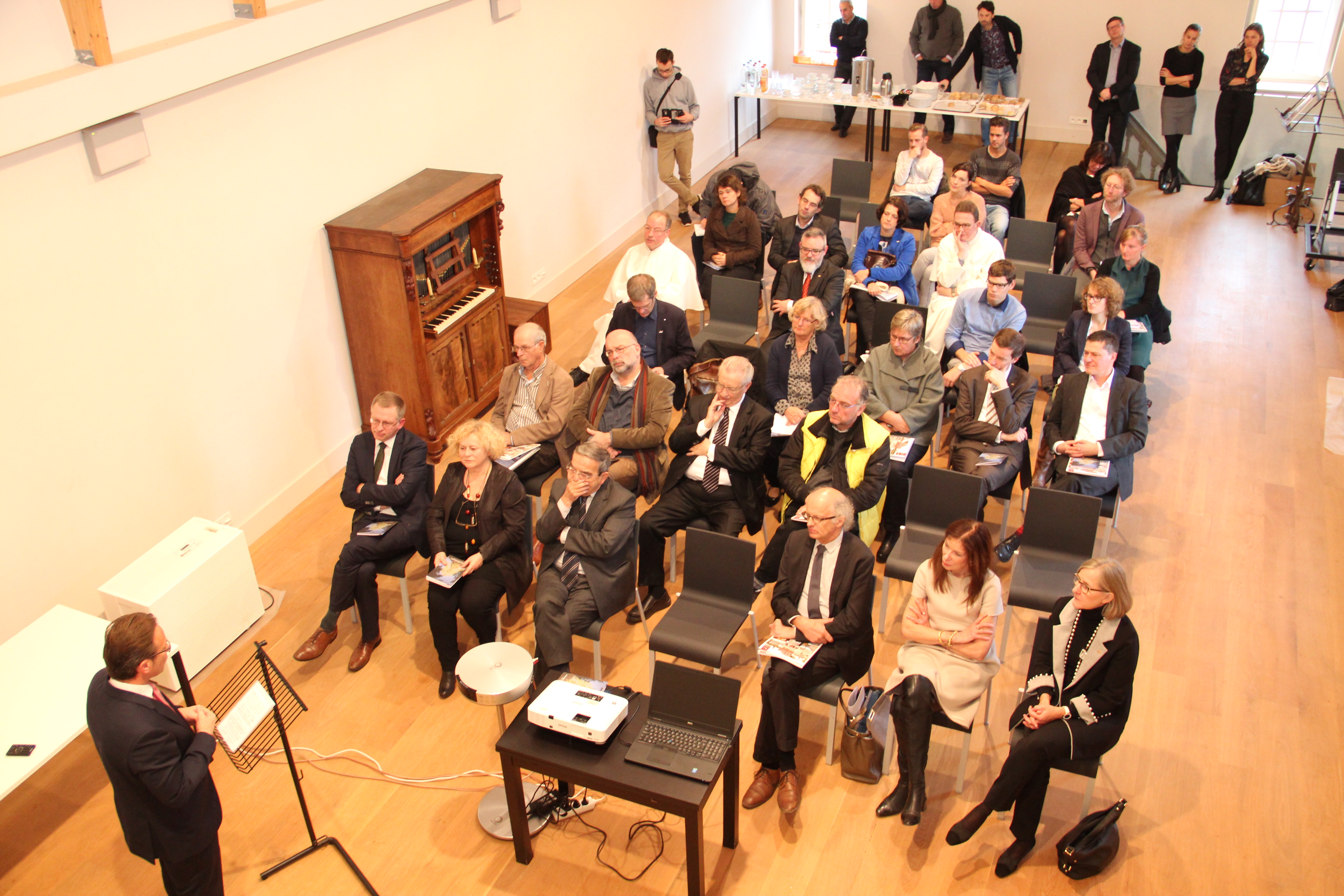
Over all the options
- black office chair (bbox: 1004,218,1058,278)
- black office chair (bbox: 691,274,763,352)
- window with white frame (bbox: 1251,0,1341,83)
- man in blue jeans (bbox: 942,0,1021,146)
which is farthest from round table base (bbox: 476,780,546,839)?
window with white frame (bbox: 1251,0,1341,83)

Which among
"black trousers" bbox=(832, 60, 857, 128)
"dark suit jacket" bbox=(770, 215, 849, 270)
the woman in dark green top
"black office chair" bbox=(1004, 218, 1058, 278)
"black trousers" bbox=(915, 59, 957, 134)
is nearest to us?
"dark suit jacket" bbox=(770, 215, 849, 270)

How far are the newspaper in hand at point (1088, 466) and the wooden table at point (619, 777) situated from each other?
2590mm

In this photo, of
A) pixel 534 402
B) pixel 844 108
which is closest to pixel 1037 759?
pixel 534 402

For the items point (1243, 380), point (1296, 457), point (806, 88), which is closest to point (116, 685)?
point (1296, 457)

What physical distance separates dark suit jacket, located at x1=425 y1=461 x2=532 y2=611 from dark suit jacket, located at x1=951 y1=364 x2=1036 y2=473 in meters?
2.50

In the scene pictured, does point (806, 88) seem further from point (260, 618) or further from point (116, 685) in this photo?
point (116, 685)

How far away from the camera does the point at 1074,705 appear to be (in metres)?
4.23

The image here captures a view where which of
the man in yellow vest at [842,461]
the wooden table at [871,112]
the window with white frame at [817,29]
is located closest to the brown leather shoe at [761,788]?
the man in yellow vest at [842,461]

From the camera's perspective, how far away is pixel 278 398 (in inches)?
253

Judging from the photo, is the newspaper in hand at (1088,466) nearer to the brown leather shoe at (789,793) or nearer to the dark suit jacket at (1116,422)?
the dark suit jacket at (1116,422)

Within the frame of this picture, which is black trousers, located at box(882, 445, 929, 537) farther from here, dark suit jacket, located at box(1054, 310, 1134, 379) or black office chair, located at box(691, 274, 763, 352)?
black office chair, located at box(691, 274, 763, 352)

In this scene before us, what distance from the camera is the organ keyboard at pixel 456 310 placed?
6949mm

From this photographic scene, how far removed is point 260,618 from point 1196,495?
218 inches

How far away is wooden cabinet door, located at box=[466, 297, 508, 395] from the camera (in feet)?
24.4
